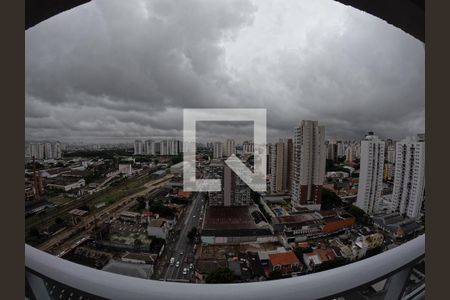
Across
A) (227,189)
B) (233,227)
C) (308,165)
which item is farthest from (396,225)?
(227,189)

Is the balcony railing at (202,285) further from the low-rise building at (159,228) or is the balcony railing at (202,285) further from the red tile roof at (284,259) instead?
the low-rise building at (159,228)

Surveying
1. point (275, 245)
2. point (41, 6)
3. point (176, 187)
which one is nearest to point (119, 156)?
point (176, 187)

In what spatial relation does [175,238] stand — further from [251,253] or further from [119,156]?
[119,156]

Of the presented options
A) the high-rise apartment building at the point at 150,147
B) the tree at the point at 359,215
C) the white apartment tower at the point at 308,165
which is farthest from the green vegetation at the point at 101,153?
the tree at the point at 359,215

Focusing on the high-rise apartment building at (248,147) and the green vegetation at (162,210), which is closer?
the high-rise apartment building at (248,147)

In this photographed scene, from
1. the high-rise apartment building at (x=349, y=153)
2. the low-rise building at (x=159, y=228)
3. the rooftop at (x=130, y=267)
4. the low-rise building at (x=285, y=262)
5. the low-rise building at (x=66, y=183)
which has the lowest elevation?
the low-rise building at (x=285, y=262)

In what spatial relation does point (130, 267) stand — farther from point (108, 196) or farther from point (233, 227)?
point (108, 196)

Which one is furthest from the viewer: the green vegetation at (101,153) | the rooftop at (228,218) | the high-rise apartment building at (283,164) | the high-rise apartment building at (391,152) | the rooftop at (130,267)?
the high-rise apartment building at (283,164)
